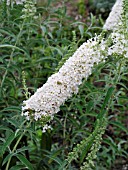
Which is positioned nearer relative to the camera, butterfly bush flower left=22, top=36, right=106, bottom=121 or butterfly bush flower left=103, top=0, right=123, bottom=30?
butterfly bush flower left=22, top=36, right=106, bottom=121

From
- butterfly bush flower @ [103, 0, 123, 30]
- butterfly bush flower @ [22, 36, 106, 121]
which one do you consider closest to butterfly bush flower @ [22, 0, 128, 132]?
butterfly bush flower @ [22, 36, 106, 121]

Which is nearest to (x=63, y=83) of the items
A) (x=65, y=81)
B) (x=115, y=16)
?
(x=65, y=81)

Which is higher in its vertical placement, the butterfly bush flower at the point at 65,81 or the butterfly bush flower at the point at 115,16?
the butterfly bush flower at the point at 115,16

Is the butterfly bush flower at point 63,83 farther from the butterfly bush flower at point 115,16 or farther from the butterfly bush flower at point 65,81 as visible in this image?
the butterfly bush flower at point 115,16

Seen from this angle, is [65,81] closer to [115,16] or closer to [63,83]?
[63,83]

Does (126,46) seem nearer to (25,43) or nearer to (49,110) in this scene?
(49,110)

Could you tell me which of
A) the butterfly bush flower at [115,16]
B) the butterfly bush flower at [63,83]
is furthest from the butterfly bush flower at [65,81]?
the butterfly bush flower at [115,16]

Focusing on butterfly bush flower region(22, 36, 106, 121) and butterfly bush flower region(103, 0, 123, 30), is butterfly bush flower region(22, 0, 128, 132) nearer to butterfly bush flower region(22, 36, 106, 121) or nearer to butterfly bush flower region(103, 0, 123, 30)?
butterfly bush flower region(22, 36, 106, 121)

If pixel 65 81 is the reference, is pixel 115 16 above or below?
above

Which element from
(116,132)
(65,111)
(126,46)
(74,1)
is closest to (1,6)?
(65,111)
